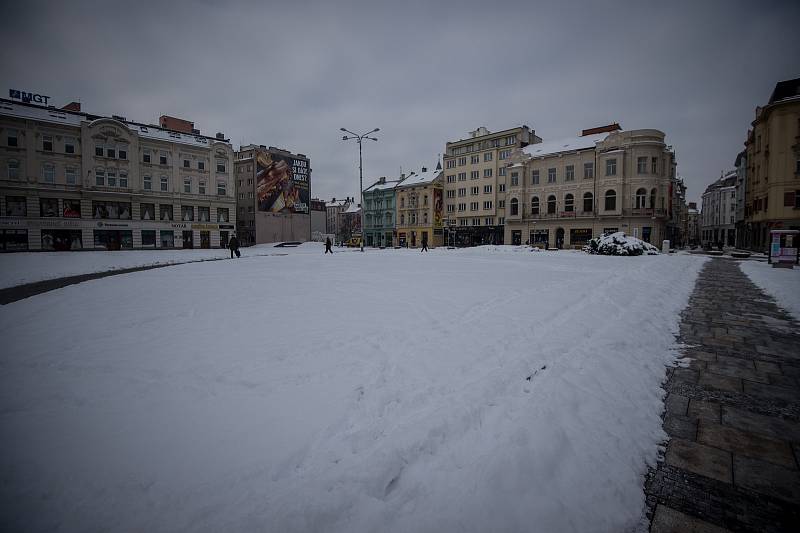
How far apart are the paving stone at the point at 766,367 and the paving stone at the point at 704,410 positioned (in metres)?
1.65

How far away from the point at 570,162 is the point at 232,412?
5266cm

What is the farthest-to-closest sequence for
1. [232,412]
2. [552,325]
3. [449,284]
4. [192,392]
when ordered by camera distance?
1. [449,284]
2. [552,325]
3. [192,392]
4. [232,412]

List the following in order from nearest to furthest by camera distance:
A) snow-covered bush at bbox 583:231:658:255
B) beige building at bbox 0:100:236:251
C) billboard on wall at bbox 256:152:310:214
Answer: snow-covered bush at bbox 583:231:658:255 < beige building at bbox 0:100:236:251 < billboard on wall at bbox 256:152:310:214

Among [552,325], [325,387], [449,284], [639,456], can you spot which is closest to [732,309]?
[552,325]

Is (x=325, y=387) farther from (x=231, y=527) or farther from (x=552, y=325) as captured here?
(x=552, y=325)

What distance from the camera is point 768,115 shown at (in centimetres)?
3653

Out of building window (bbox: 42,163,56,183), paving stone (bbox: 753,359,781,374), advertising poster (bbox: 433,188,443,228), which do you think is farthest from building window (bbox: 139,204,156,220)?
paving stone (bbox: 753,359,781,374)

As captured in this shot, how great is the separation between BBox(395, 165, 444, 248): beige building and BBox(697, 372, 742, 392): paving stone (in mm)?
57552

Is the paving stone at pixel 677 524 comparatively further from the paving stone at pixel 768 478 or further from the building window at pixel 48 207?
the building window at pixel 48 207

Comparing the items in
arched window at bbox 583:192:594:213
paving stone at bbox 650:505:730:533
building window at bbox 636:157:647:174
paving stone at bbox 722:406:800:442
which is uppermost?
building window at bbox 636:157:647:174

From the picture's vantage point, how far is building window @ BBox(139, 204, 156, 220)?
43781mm

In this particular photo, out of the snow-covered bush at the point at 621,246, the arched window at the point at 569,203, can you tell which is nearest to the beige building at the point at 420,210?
the arched window at the point at 569,203

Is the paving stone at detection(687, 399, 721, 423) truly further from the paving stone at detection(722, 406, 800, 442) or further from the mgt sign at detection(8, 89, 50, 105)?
the mgt sign at detection(8, 89, 50, 105)

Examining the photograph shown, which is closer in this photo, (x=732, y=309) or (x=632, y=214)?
(x=732, y=309)
